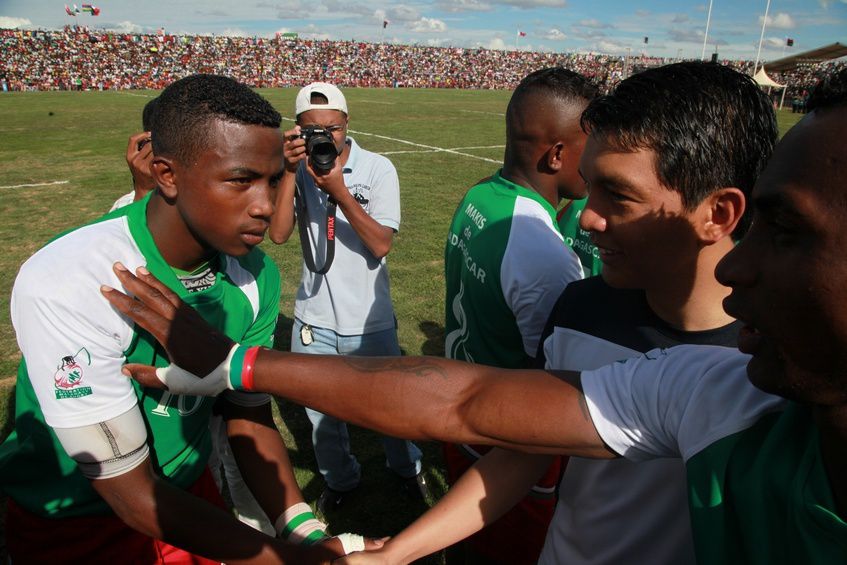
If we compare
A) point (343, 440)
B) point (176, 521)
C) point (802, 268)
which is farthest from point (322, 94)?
point (802, 268)

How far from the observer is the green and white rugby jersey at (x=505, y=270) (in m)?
2.21

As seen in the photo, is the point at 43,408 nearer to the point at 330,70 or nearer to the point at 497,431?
the point at 497,431

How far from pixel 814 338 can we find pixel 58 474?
2.25 metres

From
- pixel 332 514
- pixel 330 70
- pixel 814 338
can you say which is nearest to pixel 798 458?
pixel 814 338

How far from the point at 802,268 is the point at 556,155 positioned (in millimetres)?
1679

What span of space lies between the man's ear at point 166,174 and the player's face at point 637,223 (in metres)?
1.42

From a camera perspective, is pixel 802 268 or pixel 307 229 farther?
pixel 307 229

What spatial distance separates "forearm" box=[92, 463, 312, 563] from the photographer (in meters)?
1.80

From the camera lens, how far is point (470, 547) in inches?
99.5

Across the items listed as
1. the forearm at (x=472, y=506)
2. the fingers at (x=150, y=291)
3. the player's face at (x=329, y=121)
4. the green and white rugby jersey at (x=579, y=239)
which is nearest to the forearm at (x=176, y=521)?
the forearm at (x=472, y=506)

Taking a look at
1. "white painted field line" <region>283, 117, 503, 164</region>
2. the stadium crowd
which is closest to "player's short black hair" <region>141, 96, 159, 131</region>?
"white painted field line" <region>283, 117, 503, 164</region>

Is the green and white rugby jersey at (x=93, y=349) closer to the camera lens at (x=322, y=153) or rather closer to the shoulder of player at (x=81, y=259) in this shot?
the shoulder of player at (x=81, y=259)

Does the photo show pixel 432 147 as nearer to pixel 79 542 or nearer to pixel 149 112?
pixel 149 112

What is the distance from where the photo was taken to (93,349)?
1731mm
